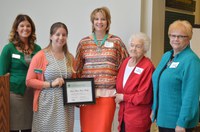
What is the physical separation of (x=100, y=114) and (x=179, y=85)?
0.93 m

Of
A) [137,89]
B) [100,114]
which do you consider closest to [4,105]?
[100,114]

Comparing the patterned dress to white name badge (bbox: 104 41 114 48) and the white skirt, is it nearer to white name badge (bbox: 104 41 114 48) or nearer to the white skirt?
the white skirt

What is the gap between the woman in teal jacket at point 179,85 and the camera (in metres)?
2.01

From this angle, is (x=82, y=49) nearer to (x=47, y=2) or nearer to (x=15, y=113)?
(x=15, y=113)

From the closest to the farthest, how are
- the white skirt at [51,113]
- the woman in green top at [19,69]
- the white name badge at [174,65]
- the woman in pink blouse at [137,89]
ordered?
the white name badge at [174,65] → the woman in pink blouse at [137,89] → the white skirt at [51,113] → the woman in green top at [19,69]

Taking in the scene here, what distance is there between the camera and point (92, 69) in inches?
108

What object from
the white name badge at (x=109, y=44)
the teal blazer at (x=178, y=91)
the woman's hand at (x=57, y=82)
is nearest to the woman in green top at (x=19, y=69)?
the woman's hand at (x=57, y=82)

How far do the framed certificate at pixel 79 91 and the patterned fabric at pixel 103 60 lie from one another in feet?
0.30

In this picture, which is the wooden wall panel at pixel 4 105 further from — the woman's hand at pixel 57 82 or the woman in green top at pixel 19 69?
the woman in green top at pixel 19 69

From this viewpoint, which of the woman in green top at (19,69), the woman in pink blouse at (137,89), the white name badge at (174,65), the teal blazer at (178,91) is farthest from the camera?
the woman in green top at (19,69)

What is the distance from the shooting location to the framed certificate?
2.60m

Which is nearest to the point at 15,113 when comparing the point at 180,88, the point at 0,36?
the point at 180,88

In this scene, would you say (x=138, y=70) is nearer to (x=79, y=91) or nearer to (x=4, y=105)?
(x=79, y=91)

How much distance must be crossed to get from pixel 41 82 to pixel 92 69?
0.50m
